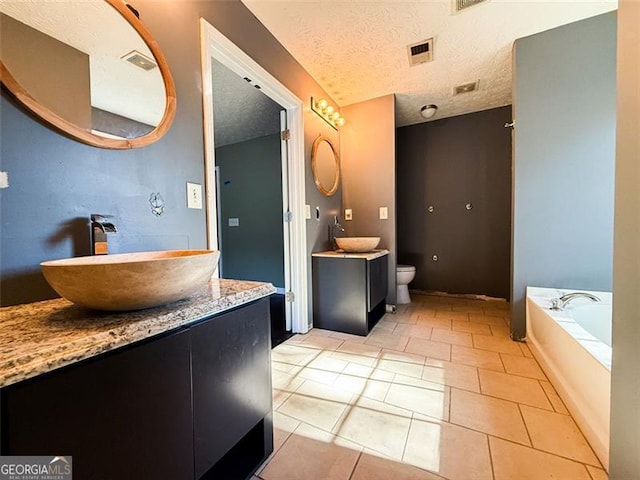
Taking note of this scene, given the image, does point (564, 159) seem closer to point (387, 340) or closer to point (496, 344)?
point (496, 344)

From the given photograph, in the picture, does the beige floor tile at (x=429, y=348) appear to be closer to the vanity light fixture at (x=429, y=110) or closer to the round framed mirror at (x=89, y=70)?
the round framed mirror at (x=89, y=70)

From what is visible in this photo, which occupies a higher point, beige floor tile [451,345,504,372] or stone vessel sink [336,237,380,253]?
stone vessel sink [336,237,380,253]

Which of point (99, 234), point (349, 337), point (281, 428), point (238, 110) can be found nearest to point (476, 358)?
point (349, 337)

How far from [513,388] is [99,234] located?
6.92ft

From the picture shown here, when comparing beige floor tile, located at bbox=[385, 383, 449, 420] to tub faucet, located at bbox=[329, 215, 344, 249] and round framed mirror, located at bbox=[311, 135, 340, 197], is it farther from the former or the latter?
round framed mirror, located at bbox=[311, 135, 340, 197]

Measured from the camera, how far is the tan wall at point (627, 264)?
751 mm

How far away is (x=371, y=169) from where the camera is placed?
2.95 metres

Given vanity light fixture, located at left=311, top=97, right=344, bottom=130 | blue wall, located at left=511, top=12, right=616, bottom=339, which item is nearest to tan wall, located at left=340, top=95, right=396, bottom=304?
vanity light fixture, located at left=311, top=97, right=344, bottom=130

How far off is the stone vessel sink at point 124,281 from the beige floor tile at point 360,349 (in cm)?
156

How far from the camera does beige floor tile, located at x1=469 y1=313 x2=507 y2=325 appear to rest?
2.52 m

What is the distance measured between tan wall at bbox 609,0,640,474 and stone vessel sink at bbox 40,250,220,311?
1.22 m

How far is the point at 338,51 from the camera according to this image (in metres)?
2.12

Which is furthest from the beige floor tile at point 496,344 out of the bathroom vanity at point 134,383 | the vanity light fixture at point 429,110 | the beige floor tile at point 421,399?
the vanity light fixture at point 429,110

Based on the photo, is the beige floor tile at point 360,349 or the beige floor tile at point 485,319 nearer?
the beige floor tile at point 360,349
